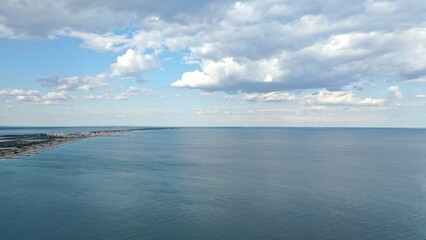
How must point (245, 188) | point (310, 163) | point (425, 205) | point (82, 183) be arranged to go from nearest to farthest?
point (425, 205), point (245, 188), point (82, 183), point (310, 163)

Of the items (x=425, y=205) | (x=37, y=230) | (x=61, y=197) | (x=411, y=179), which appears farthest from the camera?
(x=411, y=179)

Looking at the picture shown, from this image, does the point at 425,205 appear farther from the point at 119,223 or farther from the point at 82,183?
the point at 82,183

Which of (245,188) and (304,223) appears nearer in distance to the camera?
(304,223)

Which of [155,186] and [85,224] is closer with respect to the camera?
[85,224]

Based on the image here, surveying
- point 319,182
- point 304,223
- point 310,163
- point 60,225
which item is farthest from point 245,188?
point 310,163

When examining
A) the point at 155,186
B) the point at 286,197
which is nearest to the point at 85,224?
the point at 155,186

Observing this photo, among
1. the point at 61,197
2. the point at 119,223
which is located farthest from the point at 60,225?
the point at 61,197

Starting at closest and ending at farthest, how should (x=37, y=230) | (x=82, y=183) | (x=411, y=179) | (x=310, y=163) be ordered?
(x=37, y=230)
(x=82, y=183)
(x=411, y=179)
(x=310, y=163)

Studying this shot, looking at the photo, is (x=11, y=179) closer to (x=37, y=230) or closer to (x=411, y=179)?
(x=37, y=230)

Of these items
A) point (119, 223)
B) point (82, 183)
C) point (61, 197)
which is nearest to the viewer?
point (119, 223)
